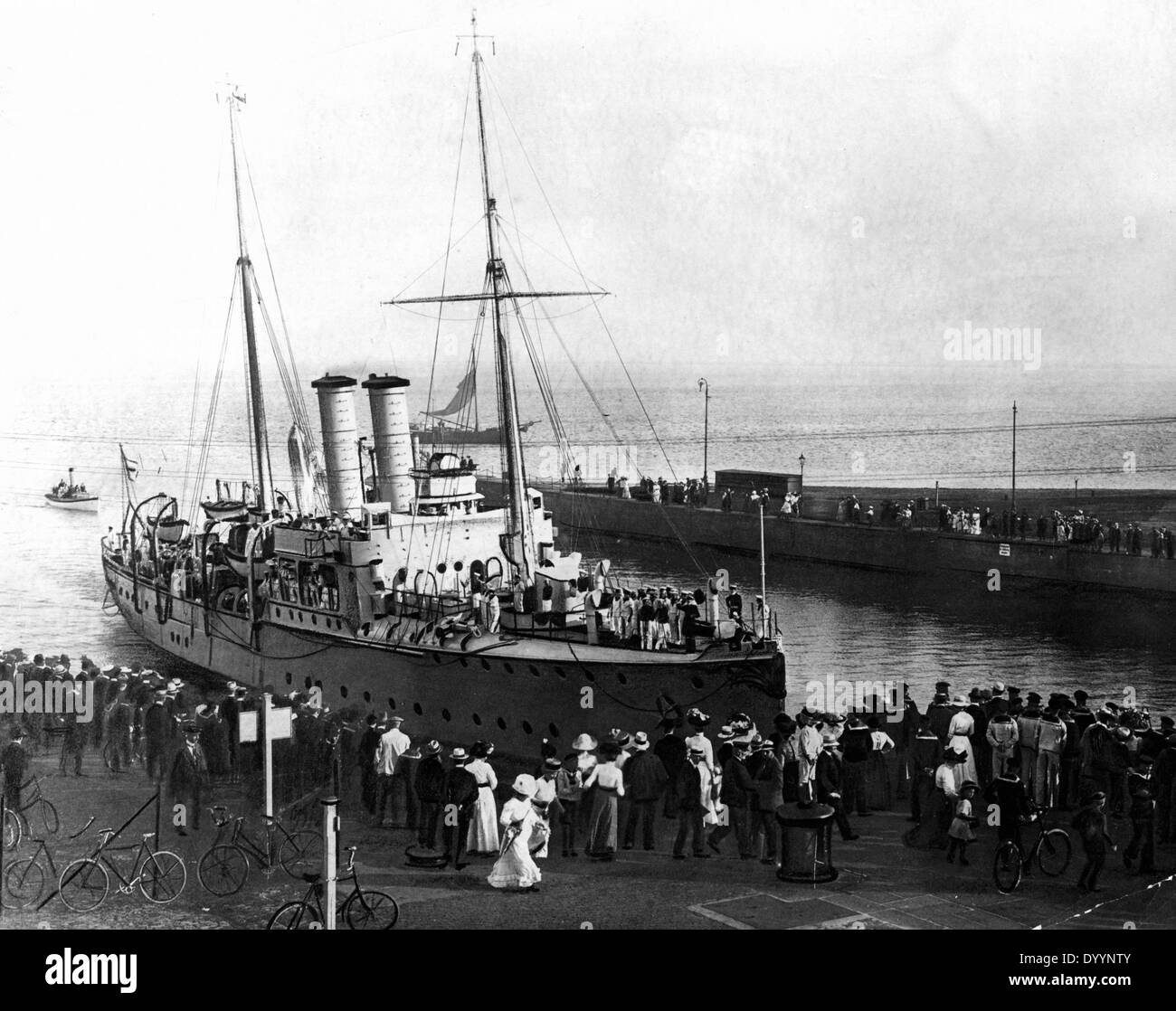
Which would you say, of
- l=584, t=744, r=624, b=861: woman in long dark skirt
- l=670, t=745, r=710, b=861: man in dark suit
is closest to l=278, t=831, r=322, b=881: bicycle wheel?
l=584, t=744, r=624, b=861: woman in long dark skirt

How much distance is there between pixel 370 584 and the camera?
612 inches

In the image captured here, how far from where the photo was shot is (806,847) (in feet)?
31.7

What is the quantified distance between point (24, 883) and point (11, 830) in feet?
2.11

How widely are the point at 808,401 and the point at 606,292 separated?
177 feet

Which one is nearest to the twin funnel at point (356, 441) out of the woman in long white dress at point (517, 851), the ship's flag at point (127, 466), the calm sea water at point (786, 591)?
the calm sea water at point (786, 591)

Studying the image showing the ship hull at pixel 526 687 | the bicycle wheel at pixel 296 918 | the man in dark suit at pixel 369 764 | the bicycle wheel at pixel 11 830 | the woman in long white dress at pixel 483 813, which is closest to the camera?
the bicycle wheel at pixel 296 918

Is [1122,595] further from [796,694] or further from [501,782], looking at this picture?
[501,782]

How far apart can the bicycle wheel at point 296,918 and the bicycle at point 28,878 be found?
7.40 feet

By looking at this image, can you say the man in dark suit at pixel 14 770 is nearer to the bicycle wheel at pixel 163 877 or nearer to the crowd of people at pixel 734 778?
the crowd of people at pixel 734 778

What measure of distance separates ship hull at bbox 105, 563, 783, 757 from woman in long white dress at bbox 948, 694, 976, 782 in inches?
122

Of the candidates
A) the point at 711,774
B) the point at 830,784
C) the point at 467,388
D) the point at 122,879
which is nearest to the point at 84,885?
the point at 122,879

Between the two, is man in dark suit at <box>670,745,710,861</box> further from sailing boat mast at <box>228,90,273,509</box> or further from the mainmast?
sailing boat mast at <box>228,90,273,509</box>

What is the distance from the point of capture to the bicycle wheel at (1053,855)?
9.72 metres
